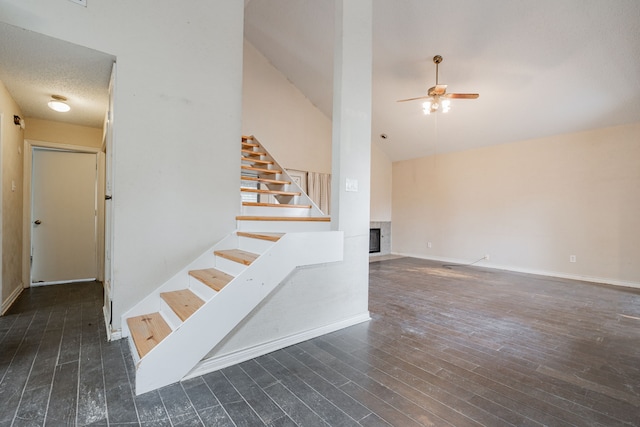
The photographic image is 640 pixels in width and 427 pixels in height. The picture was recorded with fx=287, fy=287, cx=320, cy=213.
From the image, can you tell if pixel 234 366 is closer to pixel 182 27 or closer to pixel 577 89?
pixel 182 27

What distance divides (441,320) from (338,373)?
154cm

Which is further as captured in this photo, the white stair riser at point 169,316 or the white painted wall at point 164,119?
the white painted wall at point 164,119

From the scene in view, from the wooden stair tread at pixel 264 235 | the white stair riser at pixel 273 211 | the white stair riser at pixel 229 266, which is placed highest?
the white stair riser at pixel 273 211

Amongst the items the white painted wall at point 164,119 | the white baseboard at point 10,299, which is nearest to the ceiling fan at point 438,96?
the white painted wall at point 164,119

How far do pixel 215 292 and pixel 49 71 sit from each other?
2535 millimetres

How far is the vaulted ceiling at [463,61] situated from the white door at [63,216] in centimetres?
75

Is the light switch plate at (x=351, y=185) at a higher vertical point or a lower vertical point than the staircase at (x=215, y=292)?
higher

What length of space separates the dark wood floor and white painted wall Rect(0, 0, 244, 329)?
27.4 inches

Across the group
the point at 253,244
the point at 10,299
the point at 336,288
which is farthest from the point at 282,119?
the point at 10,299

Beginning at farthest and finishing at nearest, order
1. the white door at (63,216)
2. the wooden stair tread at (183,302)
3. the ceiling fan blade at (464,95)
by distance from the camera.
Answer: the white door at (63,216)
the ceiling fan blade at (464,95)
the wooden stair tread at (183,302)

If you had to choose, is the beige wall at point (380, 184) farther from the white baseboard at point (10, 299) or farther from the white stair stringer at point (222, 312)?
the white baseboard at point (10, 299)

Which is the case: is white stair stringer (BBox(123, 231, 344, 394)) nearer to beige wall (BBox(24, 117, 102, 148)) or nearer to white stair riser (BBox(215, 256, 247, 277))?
white stair riser (BBox(215, 256, 247, 277))

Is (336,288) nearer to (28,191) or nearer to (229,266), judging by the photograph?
(229,266)

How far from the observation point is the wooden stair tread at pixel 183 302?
2.05 m
